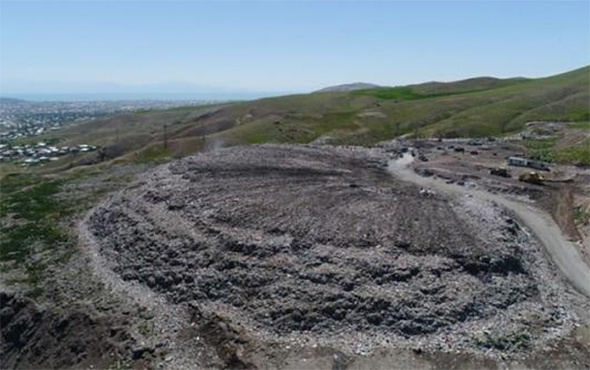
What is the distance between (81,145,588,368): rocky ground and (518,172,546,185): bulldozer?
1296cm

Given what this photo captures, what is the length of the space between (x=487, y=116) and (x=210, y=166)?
80.4 m

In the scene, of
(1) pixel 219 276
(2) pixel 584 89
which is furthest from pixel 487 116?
(1) pixel 219 276

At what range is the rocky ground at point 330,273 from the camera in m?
37.5

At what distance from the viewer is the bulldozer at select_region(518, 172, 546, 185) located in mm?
69188

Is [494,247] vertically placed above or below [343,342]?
above

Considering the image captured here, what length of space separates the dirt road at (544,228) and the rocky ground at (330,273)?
149 cm

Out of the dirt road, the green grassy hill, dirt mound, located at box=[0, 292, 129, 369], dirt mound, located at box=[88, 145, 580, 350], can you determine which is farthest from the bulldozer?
dirt mound, located at box=[0, 292, 129, 369]

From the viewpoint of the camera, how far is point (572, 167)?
76500 mm

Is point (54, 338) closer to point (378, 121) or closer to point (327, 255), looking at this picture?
point (327, 255)

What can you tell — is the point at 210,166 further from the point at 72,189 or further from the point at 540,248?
the point at 540,248

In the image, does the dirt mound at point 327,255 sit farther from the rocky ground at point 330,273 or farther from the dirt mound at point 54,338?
the dirt mound at point 54,338

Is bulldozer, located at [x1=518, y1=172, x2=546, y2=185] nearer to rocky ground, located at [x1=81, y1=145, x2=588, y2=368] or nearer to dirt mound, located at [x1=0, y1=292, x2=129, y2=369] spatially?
rocky ground, located at [x1=81, y1=145, x2=588, y2=368]

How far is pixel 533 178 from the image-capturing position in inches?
2739

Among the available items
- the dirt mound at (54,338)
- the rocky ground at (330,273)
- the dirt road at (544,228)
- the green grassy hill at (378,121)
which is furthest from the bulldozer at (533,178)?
the dirt mound at (54,338)
